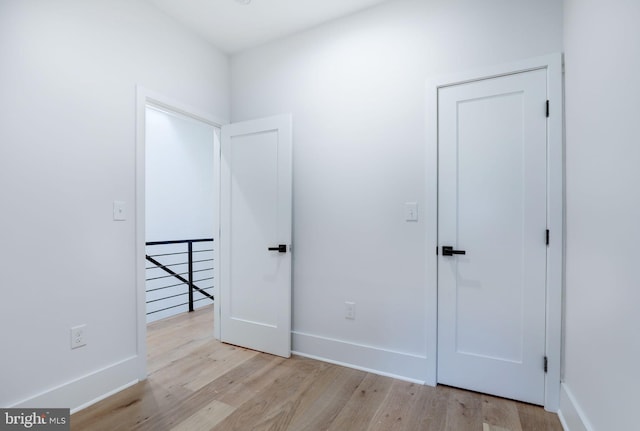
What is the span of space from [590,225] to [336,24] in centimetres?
227

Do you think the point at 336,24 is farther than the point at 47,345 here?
Yes

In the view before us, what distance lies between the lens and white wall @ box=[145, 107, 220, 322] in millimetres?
4516

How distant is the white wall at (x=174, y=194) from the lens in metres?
4.52

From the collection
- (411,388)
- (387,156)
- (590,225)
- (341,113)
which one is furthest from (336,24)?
(411,388)

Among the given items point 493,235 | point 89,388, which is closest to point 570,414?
point 493,235

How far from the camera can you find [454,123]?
212 centimetres

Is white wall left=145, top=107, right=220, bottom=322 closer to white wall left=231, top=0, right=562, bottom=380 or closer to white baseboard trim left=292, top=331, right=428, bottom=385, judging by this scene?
white wall left=231, top=0, right=562, bottom=380

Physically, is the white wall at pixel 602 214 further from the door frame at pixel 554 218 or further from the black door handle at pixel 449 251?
the black door handle at pixel 449 251

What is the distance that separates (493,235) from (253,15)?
97.1 inches

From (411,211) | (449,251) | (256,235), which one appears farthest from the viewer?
(256,235)

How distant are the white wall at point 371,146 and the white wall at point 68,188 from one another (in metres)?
1.23

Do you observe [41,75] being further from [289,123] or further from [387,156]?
[387,156]

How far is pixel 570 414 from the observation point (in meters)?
1.65

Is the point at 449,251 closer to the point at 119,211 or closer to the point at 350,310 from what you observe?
the point at 350,310
